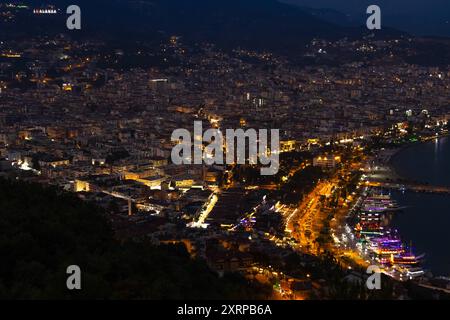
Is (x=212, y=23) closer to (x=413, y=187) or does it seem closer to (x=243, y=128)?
(x=243, y=128)

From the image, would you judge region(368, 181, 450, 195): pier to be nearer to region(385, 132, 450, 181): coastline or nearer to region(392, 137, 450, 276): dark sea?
region(392, 137, 450, 276): dark sea

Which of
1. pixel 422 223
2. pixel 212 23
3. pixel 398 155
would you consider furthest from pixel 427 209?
pixel 212 23

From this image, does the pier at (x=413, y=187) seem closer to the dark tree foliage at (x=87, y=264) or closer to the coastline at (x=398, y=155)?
the coastline at (x=398, y=155)

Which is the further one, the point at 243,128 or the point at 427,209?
the point at 243,128

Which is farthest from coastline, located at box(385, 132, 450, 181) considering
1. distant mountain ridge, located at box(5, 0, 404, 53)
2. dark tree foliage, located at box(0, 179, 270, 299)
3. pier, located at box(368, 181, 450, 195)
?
distant mountain ridge, located at box(5, 0, 404, 53)

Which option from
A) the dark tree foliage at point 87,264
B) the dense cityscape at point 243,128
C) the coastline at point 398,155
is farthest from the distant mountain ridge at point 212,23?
the dark tree foliage at point 87,264

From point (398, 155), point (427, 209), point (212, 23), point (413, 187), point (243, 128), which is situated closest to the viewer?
point (427, 209)
